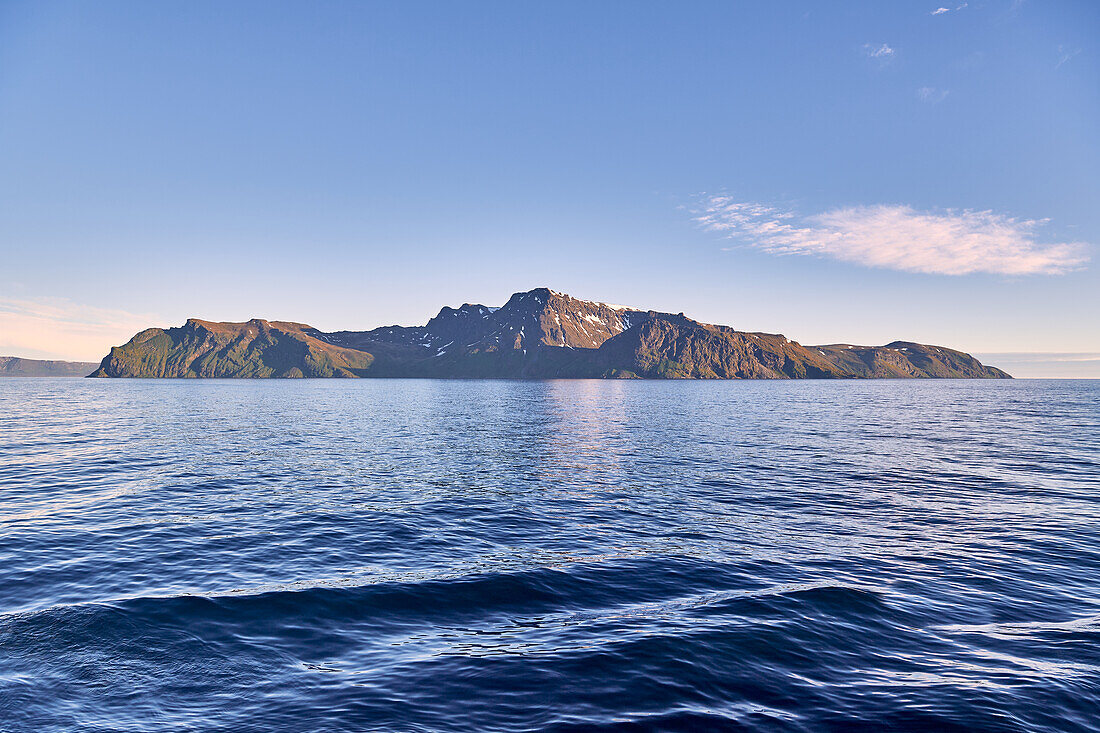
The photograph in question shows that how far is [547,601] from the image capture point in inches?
681

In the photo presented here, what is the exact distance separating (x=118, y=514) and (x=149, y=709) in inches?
867

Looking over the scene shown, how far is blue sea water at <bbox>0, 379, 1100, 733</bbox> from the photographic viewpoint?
11.4 meters

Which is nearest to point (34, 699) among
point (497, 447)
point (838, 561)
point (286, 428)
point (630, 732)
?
point (630, 732)

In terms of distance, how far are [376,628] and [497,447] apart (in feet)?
137

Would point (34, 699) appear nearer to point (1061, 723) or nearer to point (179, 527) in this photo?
point (179, 527)

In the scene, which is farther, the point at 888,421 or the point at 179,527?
the point at 888,421

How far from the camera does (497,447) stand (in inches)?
2247

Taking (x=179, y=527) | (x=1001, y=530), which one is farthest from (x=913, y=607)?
(x=179, y=527)

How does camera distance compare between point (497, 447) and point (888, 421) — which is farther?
point (888, 421)

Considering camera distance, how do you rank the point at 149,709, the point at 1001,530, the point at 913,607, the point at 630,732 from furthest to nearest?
the point at 1001,530 → the point at 913,607 → the point at 149,709 → the point at 630,732

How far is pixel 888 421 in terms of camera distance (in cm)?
9081

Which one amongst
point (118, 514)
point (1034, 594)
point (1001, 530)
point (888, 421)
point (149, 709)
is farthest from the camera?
point (888, 421)

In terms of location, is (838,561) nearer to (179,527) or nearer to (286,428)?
(179,527)

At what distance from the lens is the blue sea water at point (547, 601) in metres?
11.4
